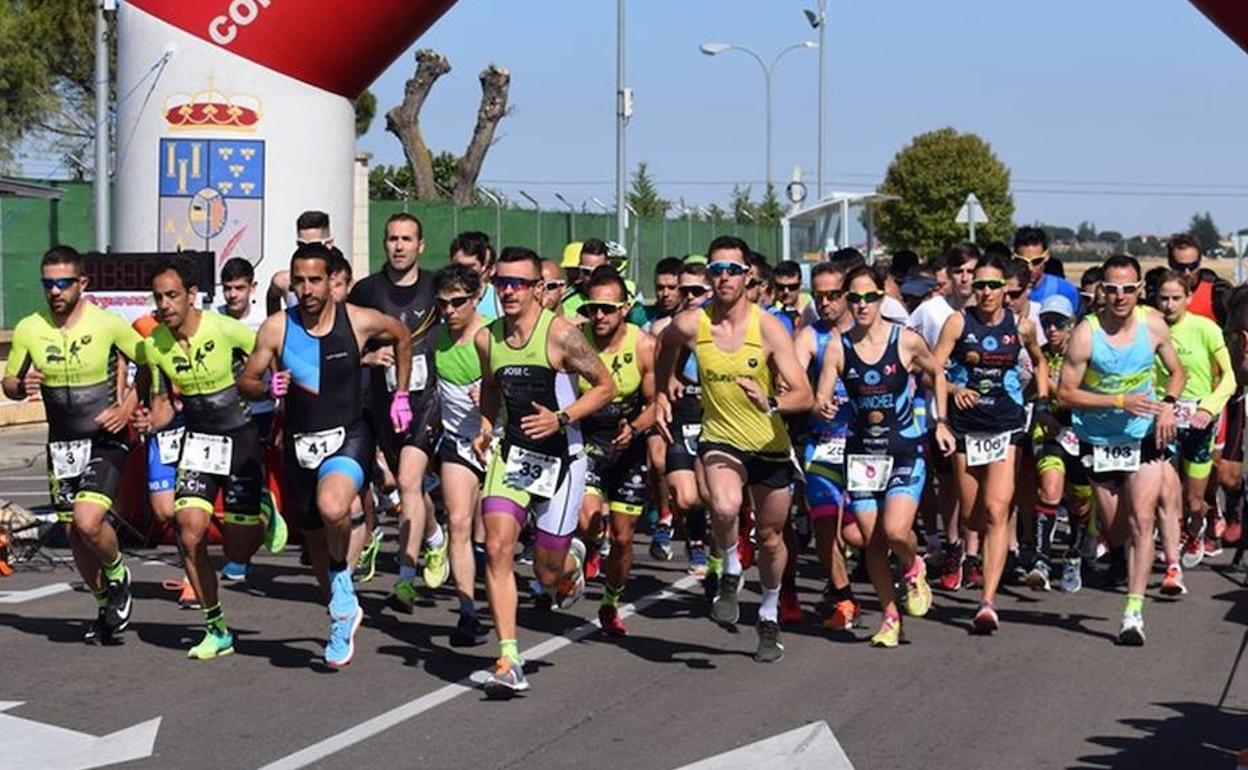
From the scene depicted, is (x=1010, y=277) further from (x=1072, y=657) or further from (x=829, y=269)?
(x=1072, y=657)

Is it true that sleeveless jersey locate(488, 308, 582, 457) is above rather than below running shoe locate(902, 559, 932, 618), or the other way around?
above

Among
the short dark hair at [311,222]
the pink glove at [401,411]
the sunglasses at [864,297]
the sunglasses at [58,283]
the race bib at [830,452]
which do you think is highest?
the short dark hair at [311,222]

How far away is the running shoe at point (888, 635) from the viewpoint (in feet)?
36.8

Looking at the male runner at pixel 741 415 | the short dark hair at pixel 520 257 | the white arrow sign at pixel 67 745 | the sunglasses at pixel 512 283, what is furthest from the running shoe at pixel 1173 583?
the white arrow sign at pixel 67 745

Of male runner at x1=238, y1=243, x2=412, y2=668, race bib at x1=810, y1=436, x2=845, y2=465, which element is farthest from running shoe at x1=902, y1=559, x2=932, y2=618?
male runner at x1=238, y1=243, x2=412, y2=668

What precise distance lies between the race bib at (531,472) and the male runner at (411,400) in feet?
6.01

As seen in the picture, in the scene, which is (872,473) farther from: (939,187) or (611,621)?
(939,187)

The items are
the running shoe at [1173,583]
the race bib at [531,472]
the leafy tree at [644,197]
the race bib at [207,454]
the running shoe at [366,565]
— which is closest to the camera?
the race bib at [531,472]

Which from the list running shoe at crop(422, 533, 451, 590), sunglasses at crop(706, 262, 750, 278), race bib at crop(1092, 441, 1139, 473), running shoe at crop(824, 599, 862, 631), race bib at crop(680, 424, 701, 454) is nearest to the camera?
sunglasses at crop(706, 262, 750, 278)

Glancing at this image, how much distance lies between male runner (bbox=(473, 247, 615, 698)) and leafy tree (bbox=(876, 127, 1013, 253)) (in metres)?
63.5

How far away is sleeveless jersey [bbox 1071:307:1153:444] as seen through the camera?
459 inches

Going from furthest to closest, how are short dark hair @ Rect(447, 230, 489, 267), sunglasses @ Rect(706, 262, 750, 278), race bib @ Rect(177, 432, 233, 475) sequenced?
short dark hair @ Rect(447, 230, 489, 267) → race bib @ Rect(177, 432, 233, 475) → sunglasses @ Rect(706, 262, 750, 278)

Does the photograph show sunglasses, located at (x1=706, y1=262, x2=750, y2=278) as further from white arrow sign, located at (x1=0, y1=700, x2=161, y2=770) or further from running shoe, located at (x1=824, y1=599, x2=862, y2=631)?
white arrow sign, located at (x1=0, y1=700, x2=161, y2=770)

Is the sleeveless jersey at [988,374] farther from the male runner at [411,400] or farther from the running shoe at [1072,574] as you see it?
the male runner at [411,400]
